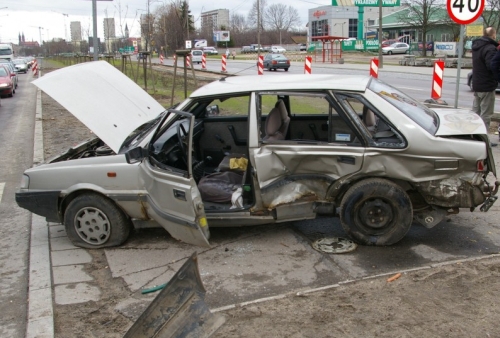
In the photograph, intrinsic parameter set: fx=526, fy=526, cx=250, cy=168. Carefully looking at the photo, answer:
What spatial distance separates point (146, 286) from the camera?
185 inches

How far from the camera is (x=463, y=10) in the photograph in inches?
362

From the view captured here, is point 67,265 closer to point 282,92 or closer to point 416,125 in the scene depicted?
point 282,92

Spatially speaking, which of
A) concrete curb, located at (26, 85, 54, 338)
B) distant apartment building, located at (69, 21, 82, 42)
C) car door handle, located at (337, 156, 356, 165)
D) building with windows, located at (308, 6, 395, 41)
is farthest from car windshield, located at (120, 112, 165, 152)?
building with windows, located at (308, 6, 395, 41)

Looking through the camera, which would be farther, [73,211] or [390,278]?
[73,211]

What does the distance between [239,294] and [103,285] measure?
4.24 feet

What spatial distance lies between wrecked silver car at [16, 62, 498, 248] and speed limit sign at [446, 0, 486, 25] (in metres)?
4.18

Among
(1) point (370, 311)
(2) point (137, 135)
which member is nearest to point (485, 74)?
(2) point (137, 135)

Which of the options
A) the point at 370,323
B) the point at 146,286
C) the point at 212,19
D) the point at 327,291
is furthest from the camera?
the point at 212,19

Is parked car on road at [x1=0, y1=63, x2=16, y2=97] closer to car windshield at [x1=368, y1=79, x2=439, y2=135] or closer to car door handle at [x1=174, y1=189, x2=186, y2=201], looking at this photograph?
car door handle at [x1=174, y1=189, x2=186, y2=201]

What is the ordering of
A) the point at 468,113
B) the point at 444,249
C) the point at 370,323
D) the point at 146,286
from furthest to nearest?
the point at 468,113
the point at 444,249
the point at 146,286
the point at 370,323

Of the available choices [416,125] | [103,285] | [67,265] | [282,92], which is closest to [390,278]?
[416,125]

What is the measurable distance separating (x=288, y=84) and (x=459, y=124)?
5.72 ft

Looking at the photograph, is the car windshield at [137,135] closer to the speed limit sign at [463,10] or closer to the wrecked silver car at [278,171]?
the wrecked silver car at [278,171]

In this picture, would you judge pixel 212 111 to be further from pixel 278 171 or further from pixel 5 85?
pixel 5 85
